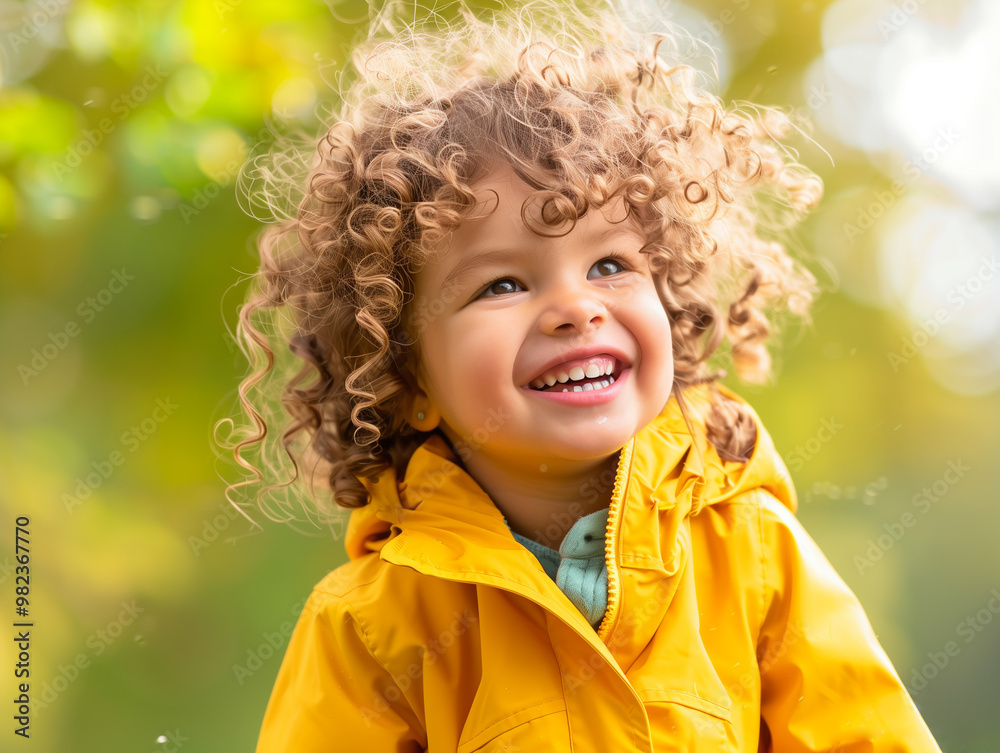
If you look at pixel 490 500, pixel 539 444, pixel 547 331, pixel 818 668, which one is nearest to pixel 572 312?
pixel 547 331

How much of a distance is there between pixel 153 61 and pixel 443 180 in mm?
1014

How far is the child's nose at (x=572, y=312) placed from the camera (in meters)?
1.11

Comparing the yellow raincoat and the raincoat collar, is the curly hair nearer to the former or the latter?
the raincoat collar

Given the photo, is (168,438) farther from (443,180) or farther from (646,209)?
(646,209)

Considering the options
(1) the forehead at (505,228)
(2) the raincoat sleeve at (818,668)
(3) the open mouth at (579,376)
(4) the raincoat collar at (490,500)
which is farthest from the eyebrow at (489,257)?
(2) the raincoat sleeve at (818,668)

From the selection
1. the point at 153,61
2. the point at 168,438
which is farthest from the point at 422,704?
the point at 153,61

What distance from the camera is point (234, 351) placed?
2.06 m

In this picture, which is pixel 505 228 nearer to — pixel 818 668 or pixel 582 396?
pixel 582 396

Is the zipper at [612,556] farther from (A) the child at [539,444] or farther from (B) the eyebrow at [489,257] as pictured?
(B) the eyebrow at [489,257]

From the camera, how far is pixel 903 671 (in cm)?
199

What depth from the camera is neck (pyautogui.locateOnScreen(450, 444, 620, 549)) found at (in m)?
1.31

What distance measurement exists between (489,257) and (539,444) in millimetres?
254

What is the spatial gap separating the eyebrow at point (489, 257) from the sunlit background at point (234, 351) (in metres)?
0.87

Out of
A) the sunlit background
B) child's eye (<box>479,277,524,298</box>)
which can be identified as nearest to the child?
child's eye (<box>479,277,524,298</box>)
